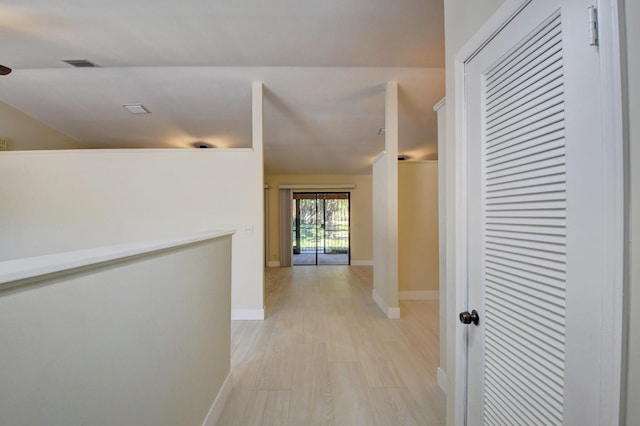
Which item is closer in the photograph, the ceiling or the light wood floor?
the light wood floor

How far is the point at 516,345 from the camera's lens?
0.88 m

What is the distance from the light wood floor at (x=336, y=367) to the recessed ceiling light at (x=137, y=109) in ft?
11.2

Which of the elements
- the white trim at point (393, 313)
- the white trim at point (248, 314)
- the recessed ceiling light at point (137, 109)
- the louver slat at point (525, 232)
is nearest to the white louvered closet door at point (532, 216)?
the louver slat at point (525, 232)

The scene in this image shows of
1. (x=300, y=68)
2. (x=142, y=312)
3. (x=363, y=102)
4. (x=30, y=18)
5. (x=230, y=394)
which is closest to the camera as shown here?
(x=142, y=312)

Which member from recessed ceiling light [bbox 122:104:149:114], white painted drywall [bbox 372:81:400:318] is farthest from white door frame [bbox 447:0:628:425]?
recessed ceiling light [bbox 122:104:149:114]

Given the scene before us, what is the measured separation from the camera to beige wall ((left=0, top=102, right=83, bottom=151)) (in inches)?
165

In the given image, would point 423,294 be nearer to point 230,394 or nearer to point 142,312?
point 230,394

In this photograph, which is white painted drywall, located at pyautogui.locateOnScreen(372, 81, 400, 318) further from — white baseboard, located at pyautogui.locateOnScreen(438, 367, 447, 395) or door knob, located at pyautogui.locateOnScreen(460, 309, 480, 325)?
door knob, located at pyautogui.locateOnScreen(460, 309, 480, 325)

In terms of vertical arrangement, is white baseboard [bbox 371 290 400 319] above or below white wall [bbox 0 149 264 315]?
below

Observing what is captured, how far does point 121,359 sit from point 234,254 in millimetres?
2570

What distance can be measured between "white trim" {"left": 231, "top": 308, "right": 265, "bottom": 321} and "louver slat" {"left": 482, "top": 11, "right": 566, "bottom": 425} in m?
2.65

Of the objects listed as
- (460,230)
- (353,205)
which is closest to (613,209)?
(460,230)

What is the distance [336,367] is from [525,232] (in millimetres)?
1835

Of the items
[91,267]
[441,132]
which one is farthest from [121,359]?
[441,132]
